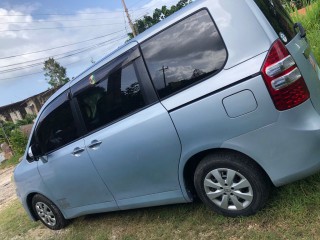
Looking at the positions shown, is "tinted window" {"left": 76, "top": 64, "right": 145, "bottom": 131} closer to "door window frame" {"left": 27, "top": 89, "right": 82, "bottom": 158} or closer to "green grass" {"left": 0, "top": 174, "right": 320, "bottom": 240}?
"door window frame" {"left": 27, "top": 89, "right": 82, "bottom": 158}

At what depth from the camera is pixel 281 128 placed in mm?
2793

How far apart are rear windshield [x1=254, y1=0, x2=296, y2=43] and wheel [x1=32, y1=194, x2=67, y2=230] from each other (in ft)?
12.1

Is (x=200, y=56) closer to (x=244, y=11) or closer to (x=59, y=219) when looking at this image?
(x=244, y=11)

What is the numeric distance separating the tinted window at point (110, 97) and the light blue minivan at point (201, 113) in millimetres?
11

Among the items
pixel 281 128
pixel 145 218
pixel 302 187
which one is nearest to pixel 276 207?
pixel 302 187

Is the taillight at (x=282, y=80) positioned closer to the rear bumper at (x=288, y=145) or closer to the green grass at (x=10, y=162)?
the rear bumper at (x=288, y=145)

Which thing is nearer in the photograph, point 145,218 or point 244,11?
point 244,11

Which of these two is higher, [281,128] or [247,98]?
[247,98]

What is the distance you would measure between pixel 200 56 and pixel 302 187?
5.12 feet

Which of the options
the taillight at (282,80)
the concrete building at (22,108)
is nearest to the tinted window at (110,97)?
the taillight at (282,80)

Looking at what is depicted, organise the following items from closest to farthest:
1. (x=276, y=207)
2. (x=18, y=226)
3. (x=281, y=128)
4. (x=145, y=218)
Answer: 1. (x=281, y=128)
2. (x=276, y=207)
3. (x=145, y=218)
4. (x=18, y=226)

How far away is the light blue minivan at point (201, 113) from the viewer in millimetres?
2789

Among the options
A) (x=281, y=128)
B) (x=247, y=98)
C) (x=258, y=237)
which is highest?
(x=247, y=98)

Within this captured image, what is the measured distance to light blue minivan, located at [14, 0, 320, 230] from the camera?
279cm
